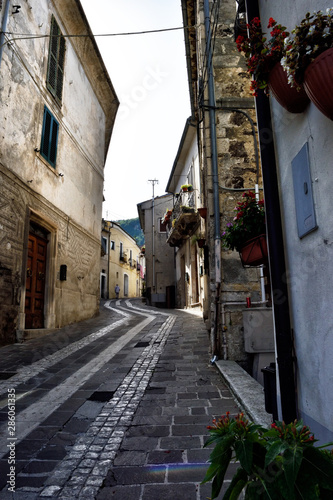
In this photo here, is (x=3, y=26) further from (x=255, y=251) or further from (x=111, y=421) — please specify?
(x=111, y=421)

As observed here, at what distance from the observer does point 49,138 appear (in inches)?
377

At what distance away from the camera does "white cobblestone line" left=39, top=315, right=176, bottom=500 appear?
2076 millimetres

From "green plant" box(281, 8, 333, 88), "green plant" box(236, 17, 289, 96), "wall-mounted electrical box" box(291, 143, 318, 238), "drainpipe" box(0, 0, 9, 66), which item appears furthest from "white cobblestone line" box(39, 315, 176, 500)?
"drainpipe" box(0, 0, 9, 66)

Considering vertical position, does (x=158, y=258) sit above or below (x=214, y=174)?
above

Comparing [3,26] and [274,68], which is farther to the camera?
[3,26]

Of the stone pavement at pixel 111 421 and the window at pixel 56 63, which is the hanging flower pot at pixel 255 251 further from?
the window at pixel 56 63

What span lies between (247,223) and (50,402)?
290cm

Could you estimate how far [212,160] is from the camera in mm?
6508

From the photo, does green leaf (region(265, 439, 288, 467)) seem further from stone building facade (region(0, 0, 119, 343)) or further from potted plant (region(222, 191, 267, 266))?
stone building facade (region(0, 0, 119, 343))

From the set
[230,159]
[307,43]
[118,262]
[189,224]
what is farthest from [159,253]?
[307,43]

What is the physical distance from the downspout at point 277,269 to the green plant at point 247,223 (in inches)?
31.3

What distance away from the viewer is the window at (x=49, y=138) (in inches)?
367

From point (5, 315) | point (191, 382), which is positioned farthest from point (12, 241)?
point (191, 382)

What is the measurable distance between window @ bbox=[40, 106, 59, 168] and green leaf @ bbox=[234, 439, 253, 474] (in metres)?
9.30
